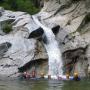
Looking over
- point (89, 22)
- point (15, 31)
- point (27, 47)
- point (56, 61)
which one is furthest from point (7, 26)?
point (89, 22)

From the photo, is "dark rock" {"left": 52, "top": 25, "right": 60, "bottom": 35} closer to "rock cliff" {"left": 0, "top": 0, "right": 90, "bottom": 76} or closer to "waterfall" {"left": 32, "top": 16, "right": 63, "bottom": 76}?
"rock cliff" {"left": 0, "top": 0, "right": 90, "bottom": 76}

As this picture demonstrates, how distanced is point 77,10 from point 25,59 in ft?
40.9

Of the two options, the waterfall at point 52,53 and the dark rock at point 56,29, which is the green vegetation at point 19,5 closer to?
the dark rock at point 56,29

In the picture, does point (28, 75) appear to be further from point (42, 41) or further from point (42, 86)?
point (42, 86)

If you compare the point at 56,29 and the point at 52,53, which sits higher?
the point at 56,29

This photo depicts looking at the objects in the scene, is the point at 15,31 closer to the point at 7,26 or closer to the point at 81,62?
the point at 7,26

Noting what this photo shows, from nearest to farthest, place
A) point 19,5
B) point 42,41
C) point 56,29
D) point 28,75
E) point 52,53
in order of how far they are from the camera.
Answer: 1. point 28,75
2. point 52,53
3. point 42,41
4. point 56,29
5. point 19,5

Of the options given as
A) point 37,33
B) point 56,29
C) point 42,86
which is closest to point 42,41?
point 37,33

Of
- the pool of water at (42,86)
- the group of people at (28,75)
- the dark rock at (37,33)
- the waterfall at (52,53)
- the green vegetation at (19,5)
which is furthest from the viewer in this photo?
the green vegetation at (19,5)

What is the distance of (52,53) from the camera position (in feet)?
144

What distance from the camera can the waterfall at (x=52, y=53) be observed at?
1672 inches

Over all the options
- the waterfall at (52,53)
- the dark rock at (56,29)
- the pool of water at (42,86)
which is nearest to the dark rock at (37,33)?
the waterfall at (52,53)

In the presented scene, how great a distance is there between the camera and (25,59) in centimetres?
4141

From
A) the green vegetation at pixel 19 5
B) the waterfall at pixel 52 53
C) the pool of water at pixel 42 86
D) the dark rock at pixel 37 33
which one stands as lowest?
the pool of water at pixel 42 86
